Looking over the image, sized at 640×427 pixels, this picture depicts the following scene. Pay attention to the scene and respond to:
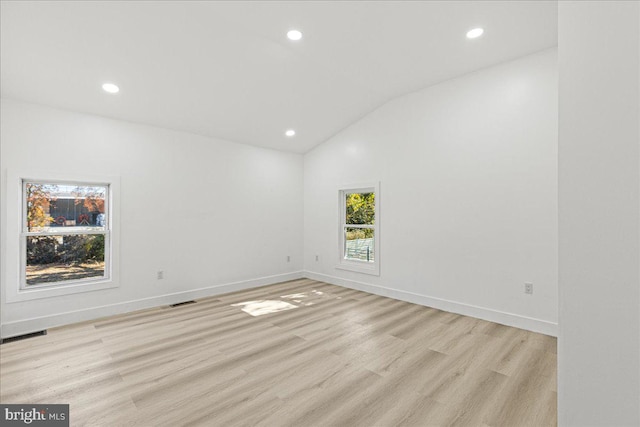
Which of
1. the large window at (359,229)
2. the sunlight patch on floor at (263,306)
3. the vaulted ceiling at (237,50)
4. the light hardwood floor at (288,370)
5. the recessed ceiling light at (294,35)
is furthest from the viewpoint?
the large window at (359,229)

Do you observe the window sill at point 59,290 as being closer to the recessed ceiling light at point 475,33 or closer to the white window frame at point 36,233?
the white window frame at point 36,233

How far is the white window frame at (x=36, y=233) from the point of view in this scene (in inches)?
125

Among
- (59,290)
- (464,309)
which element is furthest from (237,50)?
(464,309)

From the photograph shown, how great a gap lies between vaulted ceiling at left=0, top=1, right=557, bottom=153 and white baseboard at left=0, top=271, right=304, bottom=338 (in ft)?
7.84

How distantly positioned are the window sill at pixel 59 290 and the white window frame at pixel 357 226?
3.36 metres

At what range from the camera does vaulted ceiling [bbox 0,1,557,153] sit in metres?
2.51

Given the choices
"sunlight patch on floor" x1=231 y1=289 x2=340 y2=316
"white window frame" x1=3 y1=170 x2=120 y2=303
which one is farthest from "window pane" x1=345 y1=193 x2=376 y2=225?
"white window frame" x1=3 y1=170 x2=120 y2=303

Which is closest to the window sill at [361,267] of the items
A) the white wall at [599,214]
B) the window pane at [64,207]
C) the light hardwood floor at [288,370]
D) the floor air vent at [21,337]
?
the light hardwood floor at [288,370]

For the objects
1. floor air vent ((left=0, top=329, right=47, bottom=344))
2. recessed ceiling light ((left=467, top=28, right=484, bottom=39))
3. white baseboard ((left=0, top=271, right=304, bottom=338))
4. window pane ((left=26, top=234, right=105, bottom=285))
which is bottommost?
floor air vent ((left=0, top=329, right=47, bottom=344))

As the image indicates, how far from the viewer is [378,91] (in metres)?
4.23

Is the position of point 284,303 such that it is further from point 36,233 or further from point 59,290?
point 36,233

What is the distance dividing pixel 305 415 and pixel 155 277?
3110mm

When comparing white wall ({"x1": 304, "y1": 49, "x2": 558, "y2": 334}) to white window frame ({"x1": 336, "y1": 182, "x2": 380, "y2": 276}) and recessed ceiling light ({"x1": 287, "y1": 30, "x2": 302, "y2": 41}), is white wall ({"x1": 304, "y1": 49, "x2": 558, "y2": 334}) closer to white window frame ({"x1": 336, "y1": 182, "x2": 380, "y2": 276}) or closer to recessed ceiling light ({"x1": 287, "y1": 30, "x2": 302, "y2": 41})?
white window frame ({"x1": 336, "y1": 182, "x2": 380, "y2": 276})

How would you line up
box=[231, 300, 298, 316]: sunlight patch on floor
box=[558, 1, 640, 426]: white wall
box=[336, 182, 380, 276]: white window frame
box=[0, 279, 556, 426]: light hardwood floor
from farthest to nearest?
box=[336, 182, 380, 276]: white window frame
box=[231, 300, 298, 316]: sunlight patch on floor
box=[0, 279, 556, 426]: light hardwood floor
box=[558, 1, 640, 426]: white wall
